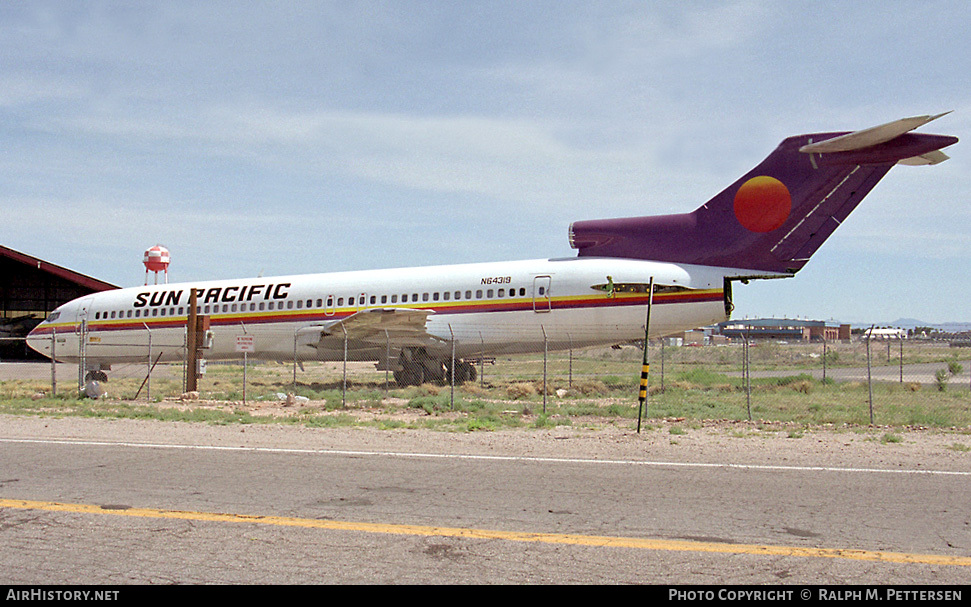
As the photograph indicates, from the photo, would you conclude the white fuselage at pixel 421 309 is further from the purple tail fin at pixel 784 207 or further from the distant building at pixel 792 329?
the distant building at pixel 792 329

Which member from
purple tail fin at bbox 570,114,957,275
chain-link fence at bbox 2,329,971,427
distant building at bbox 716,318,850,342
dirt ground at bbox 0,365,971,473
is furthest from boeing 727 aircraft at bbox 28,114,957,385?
distant building at bbox 716,318,850,342

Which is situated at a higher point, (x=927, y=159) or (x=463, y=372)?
(x=927, y=159)

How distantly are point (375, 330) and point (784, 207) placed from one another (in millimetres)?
11567

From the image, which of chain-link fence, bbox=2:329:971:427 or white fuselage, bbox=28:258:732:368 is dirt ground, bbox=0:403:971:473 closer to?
chain-link fence, bbox=2:329:971:427

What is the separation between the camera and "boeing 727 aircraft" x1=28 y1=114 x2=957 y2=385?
59.9 ft

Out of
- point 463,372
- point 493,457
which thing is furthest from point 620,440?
point 463,372

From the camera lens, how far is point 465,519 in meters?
6.16

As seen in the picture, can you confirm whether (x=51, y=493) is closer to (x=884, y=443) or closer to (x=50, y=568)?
(x=50, y=568)

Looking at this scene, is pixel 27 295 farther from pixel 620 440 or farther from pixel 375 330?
pixel 620 440

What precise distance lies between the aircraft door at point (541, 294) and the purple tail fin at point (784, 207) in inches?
74.5

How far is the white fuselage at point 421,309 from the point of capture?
2009cm


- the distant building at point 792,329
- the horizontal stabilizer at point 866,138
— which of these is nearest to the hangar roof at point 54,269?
the horizontal stabilizer at point 866,138

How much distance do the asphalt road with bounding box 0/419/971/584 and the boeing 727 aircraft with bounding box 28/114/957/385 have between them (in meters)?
9.06

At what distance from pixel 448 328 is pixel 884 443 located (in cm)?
1366
